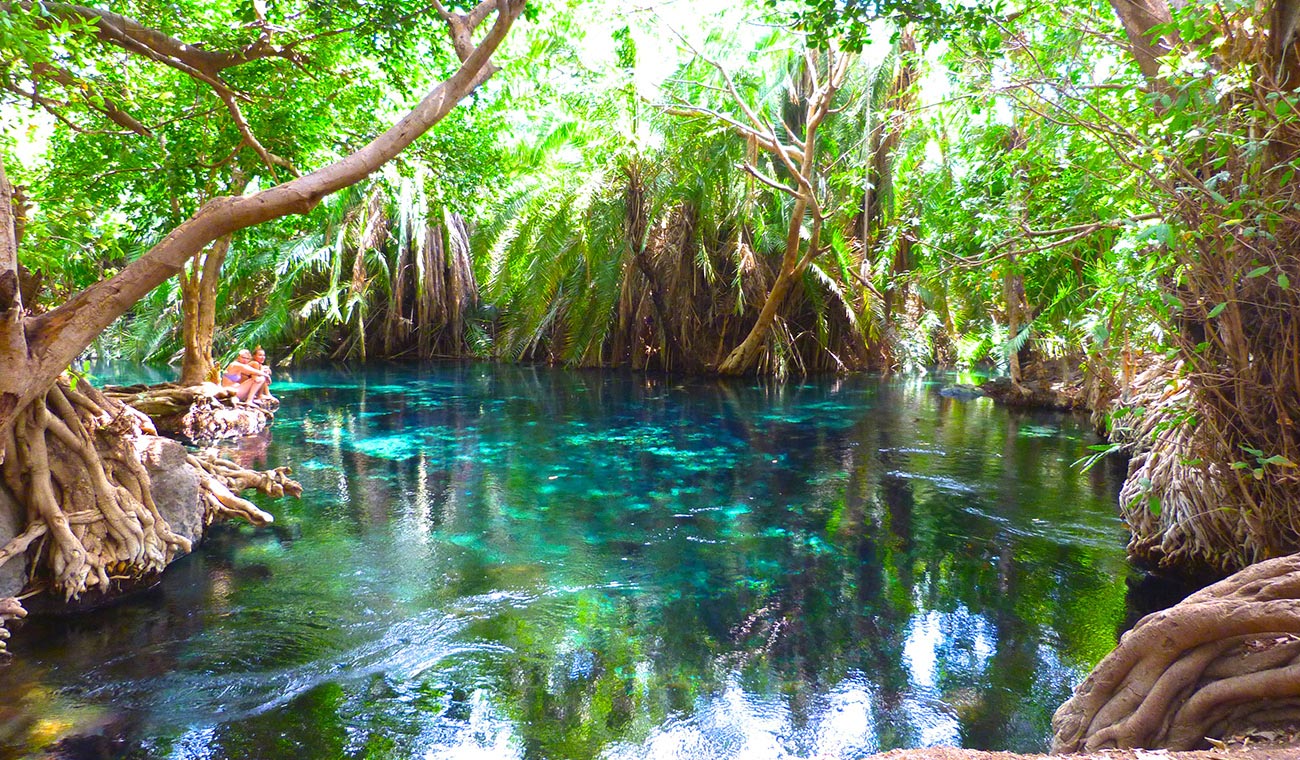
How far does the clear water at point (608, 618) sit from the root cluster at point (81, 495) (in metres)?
0.33

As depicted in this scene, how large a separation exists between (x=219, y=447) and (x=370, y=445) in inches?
82.4

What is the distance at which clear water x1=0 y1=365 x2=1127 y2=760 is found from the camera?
14.3ft

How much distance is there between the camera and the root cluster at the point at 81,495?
5.70m

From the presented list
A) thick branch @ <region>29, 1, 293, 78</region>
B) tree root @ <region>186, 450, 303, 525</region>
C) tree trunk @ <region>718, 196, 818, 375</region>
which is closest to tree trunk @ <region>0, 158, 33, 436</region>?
thick branch @ <region>29, 1, 293, 78</region>

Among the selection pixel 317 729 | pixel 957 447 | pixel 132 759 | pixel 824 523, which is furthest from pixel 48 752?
pixel 957 447

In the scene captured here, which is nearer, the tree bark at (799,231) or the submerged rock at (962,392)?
the tree bark at (799,231)

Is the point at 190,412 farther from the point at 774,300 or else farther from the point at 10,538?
the point at 774,300

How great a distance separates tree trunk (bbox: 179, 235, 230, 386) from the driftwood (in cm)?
58

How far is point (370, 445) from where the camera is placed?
41.2 feet

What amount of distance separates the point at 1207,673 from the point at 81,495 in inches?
273

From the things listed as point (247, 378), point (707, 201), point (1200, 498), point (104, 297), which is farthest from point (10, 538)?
point (707, 201)

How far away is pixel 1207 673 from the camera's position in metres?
3.22

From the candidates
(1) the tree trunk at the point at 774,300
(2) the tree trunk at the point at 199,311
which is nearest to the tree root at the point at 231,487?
(2) the tree trunk at the point at 199,311

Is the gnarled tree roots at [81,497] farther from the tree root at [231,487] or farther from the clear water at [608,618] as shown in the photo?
the tree root at [231,487]
